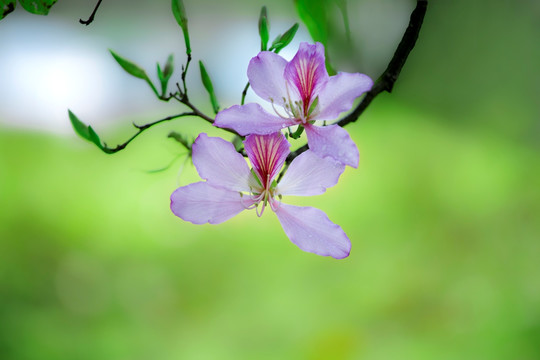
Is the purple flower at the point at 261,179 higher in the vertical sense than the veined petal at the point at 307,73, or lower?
lower

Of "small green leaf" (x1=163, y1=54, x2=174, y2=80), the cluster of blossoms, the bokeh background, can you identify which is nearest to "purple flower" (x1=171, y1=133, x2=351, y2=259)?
the cluster of blossoms

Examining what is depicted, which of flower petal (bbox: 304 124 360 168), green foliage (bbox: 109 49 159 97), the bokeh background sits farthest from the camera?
the bokeh background

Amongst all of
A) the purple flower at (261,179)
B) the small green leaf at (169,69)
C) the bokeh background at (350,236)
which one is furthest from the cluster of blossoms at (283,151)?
the bokeh background at (350,236)

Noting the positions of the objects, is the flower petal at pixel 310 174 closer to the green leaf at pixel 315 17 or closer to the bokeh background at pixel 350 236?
the green leaf at pixel 315 17

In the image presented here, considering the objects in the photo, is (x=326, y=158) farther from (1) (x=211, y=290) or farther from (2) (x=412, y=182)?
(2) (x=412, y=182)

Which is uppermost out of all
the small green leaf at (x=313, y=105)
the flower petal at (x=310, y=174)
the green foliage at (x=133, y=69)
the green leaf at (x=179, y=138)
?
the small green leaf at (x=313, y=105)

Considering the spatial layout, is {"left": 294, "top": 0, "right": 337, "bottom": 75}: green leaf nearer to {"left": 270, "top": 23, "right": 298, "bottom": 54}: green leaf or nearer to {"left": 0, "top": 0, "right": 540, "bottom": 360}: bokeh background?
{"left": 270, "top": 23, "right": 298, "bottom": 54}: green leaf

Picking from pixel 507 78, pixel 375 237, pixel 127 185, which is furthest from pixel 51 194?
pixel 507 78

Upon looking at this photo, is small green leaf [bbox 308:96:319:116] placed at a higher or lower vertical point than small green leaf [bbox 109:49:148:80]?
higher
